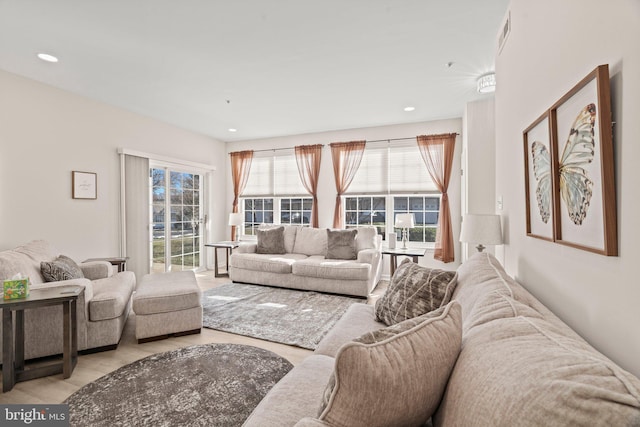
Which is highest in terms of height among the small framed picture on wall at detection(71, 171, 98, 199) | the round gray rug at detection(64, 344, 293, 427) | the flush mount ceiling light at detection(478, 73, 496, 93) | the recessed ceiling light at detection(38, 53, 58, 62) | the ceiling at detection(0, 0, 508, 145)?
the recessed ceiling light at detection(38, 53, 58, 62)

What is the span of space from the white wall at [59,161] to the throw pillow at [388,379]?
415cm

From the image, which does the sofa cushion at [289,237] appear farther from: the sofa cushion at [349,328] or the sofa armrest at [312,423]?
the sofa armrest at [312,423]

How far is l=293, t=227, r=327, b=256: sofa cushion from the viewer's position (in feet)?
16.5

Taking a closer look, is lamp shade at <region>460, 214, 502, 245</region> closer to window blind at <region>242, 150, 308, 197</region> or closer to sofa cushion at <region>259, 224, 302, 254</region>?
sofa cushion at <region>259, 224, 302, 254</region>

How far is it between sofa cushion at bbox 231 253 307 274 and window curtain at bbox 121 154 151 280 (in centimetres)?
139

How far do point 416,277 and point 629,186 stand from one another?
1.16 metres

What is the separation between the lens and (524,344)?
2.41ft

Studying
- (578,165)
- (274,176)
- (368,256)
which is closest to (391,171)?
(368,256)

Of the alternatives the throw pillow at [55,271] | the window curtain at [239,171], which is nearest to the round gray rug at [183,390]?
the throw pillow at [55,271]

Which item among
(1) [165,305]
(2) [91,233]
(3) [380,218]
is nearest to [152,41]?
(1) [165,305]

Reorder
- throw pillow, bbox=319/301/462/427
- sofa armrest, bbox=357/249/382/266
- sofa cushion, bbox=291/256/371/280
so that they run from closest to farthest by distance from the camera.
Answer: throw pillow, bbox=319/301/462/427
sofa cushion, bbox=291/256/371/280
sofa armrest, bbox=357/249/382/266

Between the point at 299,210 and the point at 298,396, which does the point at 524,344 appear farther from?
the point at 299,210

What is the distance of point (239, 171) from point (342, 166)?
2.34 meters

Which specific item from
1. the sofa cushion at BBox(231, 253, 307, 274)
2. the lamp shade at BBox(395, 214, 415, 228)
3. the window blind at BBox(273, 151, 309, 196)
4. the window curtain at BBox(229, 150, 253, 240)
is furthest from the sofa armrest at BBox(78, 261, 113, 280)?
the lamp shade at BBox(395, 214, 415, 228)
